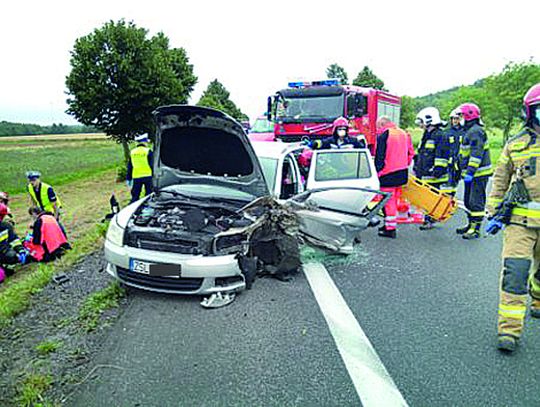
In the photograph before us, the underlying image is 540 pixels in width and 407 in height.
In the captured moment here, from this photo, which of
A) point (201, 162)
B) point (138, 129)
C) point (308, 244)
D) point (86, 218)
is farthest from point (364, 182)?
point (138, 129)

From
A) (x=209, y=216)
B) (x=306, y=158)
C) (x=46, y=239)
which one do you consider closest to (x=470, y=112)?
(x=306, y=158)

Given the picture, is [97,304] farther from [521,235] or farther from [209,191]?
[521,235]

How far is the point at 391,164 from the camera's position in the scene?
22.7 feet

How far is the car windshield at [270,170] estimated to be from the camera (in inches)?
226

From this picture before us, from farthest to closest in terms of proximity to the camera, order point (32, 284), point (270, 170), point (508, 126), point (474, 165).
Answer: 1. point (508, 126)
2. point (474, 165)
3. point (270, 170)
4. point (32, 284)

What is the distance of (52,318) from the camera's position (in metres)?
4.13

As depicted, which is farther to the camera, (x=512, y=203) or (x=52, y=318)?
(x=52, y=318)

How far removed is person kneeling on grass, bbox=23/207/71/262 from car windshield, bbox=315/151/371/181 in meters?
4.19

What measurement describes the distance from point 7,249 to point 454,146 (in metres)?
7.36

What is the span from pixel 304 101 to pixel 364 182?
248 inches

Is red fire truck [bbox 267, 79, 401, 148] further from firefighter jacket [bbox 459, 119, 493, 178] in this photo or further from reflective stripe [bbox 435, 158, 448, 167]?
firefighter jacket [bbox 459, 119, 493, 178]

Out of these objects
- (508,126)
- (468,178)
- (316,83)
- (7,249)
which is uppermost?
(316,83)

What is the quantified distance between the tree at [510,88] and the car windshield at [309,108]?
16.9m

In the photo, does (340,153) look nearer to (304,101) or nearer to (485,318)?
(485,318)
